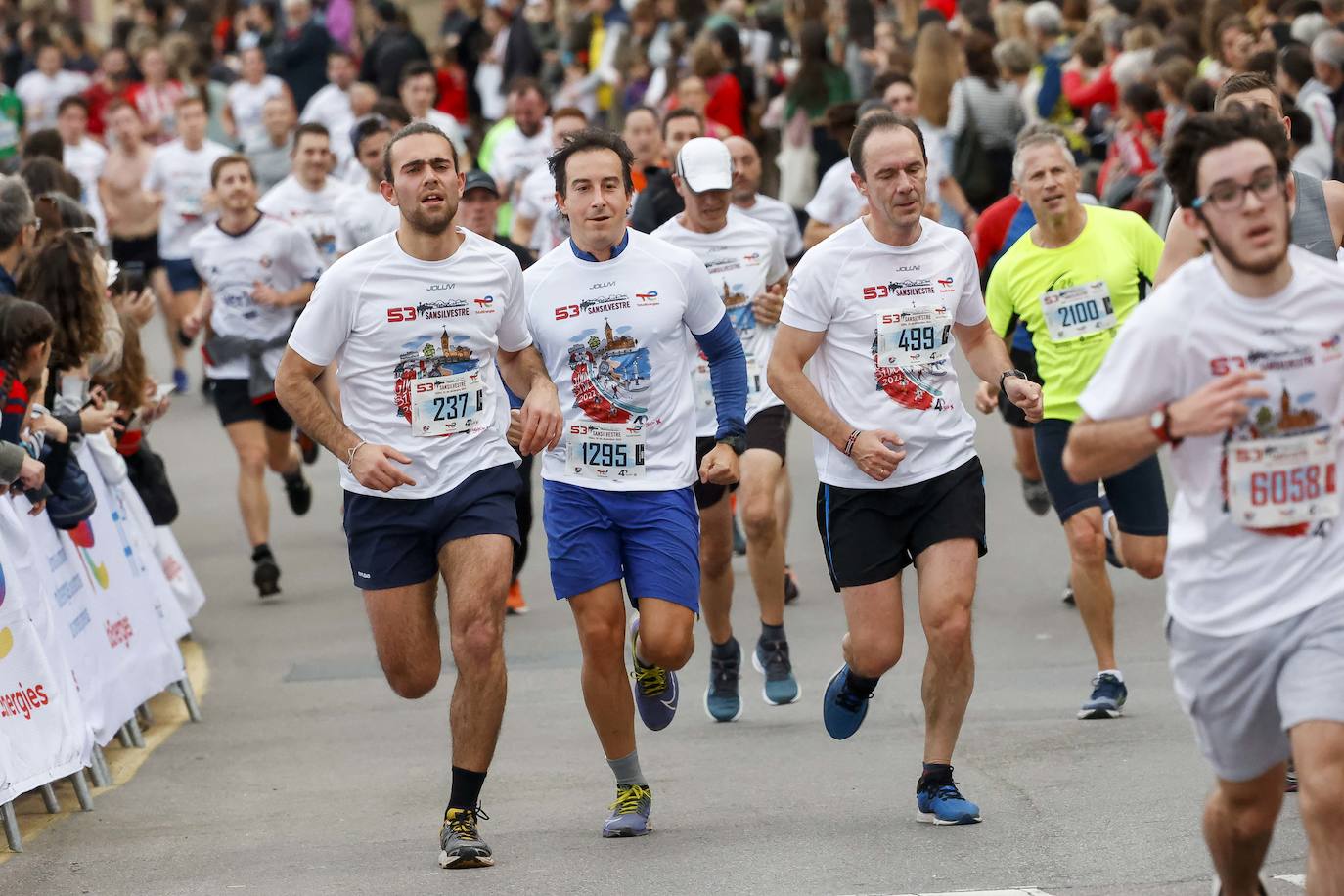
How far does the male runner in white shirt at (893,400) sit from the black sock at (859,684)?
11cm

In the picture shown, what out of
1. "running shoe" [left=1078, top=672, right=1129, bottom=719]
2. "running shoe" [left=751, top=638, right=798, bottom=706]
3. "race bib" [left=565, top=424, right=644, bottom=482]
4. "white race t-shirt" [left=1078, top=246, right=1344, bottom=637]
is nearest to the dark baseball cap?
"running shoe" [left=751, top=638, right=798, bottom=706]

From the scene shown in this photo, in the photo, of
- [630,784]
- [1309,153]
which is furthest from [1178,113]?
[630,784]

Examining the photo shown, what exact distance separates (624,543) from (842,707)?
958 millimetres

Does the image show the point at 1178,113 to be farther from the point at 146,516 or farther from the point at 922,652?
the point at 146,516

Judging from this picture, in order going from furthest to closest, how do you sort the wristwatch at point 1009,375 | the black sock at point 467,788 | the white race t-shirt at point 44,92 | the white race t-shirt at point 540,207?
1. the white race t-shirt at point 44,92
2. the white race t-shirt at point 540,207
3. the wristwatch at point 1009,375
4. the black sock at point 467,788

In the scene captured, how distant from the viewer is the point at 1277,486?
4.98 m

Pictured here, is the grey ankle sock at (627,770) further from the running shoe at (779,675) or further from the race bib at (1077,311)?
the race bib at (1077,311)

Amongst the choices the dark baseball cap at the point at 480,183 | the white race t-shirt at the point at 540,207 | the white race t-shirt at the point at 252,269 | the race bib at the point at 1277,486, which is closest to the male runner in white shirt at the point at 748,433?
the dark baseball cap at the point at 480,183

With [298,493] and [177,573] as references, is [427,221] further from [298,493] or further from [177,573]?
[298,493]

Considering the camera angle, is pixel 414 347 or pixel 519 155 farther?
pixel 519 155

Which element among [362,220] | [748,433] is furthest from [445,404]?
[362,220]

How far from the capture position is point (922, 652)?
33.9ft

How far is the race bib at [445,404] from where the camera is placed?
714 centimetres

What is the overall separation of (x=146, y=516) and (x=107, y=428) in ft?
3.62
